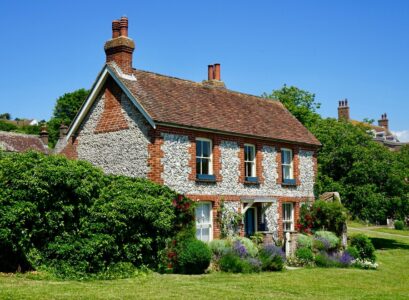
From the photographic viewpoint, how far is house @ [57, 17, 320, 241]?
22.7 meters

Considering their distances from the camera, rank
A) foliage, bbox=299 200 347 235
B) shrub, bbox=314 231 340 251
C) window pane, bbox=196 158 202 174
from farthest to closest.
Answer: foliage, bbox=299 200 347 235 → shrub, bbox=314 231 340 251 → window pane, bbox=196 158 202 174

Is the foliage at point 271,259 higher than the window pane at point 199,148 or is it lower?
lower

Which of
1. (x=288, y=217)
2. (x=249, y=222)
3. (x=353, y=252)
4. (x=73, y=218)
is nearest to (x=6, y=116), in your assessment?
(x=288, y=217)

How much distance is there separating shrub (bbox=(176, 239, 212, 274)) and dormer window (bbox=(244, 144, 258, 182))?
21.8 feet

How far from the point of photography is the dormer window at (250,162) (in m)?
26.5

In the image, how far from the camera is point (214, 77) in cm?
3117

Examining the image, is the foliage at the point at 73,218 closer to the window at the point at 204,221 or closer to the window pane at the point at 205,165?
the window at the point at 204,221

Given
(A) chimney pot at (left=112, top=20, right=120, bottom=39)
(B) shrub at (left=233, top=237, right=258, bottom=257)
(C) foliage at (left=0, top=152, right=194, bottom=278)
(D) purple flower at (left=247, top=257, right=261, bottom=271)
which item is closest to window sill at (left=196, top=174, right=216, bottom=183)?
(B) shrub at (left=233, top=237, right=258, bottom=257)

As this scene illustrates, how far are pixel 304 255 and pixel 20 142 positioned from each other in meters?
31.0

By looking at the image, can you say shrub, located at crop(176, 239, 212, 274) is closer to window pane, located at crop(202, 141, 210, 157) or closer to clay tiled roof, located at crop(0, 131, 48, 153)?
window pane, located at crop(202, 141, 210, 157)

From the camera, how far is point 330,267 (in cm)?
2464

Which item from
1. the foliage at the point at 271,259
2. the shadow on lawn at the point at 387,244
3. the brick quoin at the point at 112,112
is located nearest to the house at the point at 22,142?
the brick quoin at the point at 112,112

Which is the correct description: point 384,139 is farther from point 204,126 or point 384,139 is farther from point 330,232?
Answer: point 204,126

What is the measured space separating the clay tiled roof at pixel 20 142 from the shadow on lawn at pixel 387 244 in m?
29.0
